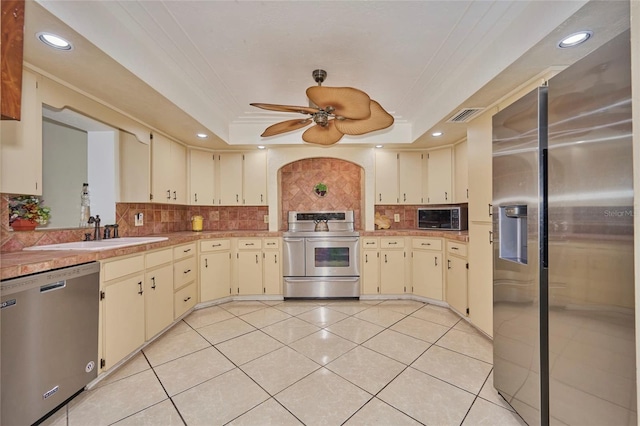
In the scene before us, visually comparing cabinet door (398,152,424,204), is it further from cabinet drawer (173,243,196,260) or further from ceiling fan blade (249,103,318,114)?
cabinet drawer (173,243,196,260)

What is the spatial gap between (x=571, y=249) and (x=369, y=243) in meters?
2.50

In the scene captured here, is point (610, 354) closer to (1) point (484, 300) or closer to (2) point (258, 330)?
(1) point (484, 300)

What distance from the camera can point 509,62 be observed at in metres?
1.65

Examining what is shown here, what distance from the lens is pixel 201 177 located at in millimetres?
3662

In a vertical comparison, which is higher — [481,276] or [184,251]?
[184,251]

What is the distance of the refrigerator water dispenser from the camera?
4.84 feet

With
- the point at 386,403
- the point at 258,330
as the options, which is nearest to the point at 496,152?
the point at 386,403

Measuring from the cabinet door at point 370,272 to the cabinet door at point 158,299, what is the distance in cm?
236

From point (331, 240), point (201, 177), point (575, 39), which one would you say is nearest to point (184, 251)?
point (201, 177)

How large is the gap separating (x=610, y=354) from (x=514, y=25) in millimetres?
1855

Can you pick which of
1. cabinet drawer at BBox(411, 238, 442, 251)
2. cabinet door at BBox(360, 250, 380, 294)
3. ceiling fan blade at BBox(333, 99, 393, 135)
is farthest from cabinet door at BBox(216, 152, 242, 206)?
cabinet drawer at BBox(411, 238, 442, 251)

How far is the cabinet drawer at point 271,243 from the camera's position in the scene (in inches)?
139

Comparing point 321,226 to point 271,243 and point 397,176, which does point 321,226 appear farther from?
point 397,176

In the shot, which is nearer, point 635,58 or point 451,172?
point 635,58
